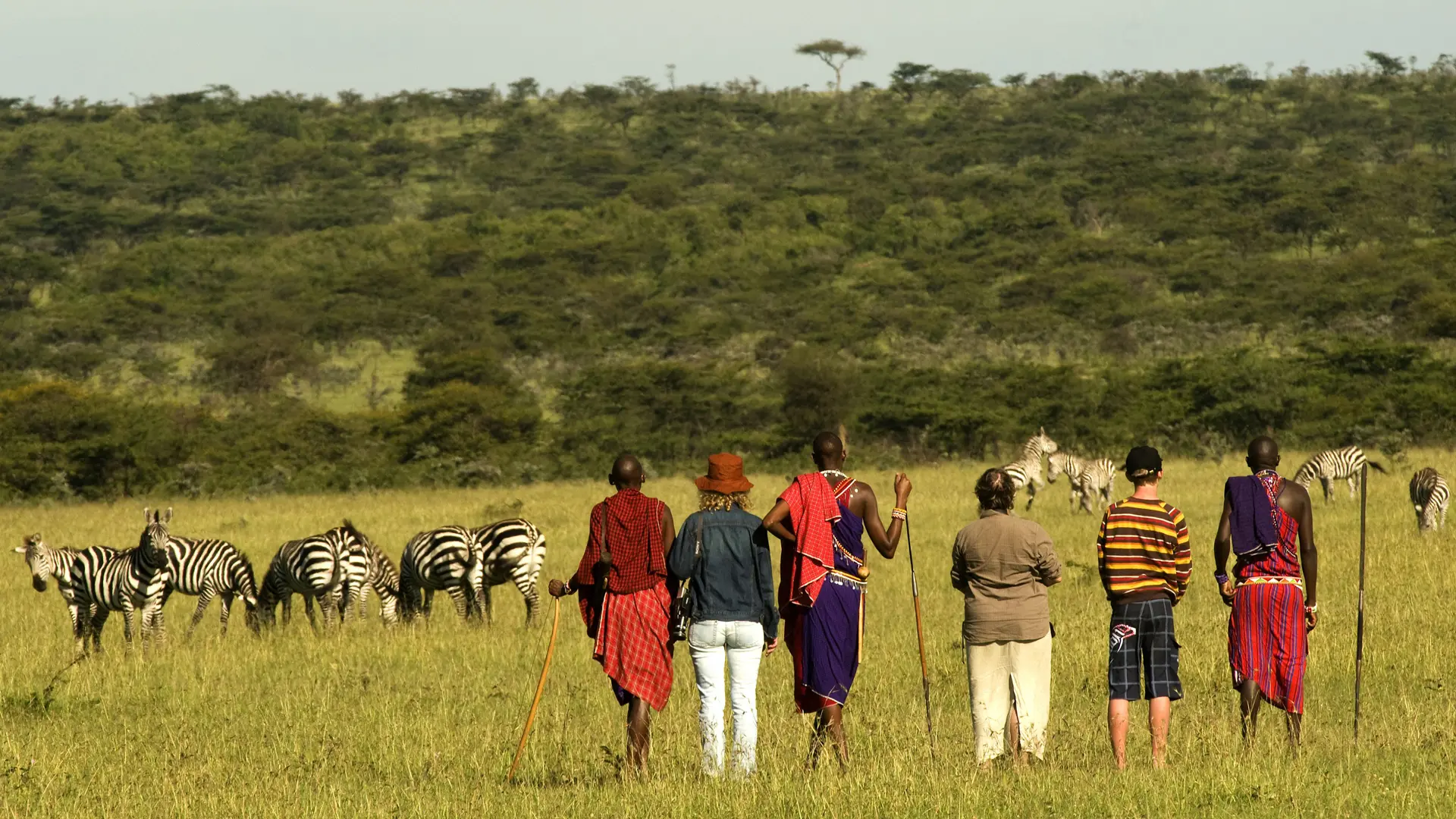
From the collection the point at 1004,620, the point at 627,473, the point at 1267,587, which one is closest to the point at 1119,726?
the point at 1004,620

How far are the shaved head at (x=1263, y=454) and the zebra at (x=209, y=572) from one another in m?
9.26

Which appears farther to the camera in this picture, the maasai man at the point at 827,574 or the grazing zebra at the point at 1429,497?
the grazing zebra at the point at 1429,497

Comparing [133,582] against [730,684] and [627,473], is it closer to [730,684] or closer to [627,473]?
[627,473]

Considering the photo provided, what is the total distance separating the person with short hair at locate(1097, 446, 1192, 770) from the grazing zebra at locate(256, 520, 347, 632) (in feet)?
27.9

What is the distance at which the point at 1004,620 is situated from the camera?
714 centimetres

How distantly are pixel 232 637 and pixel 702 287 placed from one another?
47423 mm

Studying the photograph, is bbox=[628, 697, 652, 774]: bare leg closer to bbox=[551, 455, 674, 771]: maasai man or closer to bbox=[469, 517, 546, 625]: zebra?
bbox=[551, 455, 674, 771]: maasai man

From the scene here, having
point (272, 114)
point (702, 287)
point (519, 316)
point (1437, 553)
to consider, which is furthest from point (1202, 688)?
point (272, 114)

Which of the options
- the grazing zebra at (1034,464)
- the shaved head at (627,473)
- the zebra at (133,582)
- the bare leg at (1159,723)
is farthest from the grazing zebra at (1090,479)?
the shaved head at (627,473)

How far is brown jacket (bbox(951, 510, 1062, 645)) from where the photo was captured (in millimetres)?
7109

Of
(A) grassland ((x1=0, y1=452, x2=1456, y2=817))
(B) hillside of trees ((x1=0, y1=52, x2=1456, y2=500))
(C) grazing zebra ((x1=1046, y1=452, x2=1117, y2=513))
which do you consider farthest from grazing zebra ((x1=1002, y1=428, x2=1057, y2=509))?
(B) hillside of trees ((x1=0, y1=52, x2=1456, y2=500))

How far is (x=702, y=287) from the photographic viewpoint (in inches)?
2394

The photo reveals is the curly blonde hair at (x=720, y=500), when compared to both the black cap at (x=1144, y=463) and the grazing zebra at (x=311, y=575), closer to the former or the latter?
the black cap at (x=1144, y=463)

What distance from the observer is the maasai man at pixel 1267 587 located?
7508 mm
